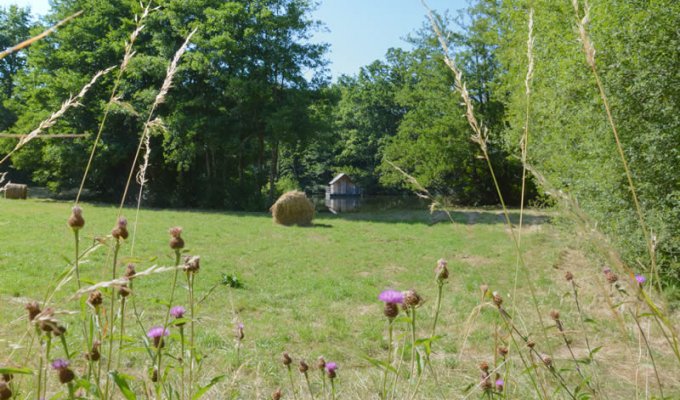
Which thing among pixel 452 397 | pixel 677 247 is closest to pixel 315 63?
pixel 677 247

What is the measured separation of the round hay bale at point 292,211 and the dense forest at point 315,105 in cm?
440

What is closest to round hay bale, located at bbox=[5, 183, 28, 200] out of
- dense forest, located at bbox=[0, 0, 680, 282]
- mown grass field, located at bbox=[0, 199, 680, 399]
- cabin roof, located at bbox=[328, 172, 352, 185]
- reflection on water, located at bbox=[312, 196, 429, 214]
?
dense forest, located at bbox=[0, 0, 680, 282]

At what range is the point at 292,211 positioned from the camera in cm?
1634

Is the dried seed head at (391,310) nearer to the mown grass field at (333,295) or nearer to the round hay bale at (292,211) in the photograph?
the mown grass field at (333,295)

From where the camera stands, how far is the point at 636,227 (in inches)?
259

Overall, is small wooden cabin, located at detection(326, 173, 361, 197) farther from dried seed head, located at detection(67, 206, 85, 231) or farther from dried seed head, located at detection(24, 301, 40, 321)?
dried seed head, located at detection(24, 301, 40, 321)

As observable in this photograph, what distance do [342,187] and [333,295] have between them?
33156 mm

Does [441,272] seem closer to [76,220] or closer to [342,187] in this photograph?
[76,220]

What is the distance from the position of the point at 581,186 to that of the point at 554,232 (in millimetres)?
5187

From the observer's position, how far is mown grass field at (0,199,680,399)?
3.36 metres

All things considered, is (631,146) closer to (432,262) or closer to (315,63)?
(432,262)

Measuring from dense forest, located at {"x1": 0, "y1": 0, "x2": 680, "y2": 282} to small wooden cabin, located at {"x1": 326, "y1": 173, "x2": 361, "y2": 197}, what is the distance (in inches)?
442

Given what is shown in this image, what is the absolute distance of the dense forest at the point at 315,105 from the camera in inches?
247

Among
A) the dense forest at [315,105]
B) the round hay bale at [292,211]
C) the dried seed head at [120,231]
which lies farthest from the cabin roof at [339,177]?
the dried seed head at [120,231]
